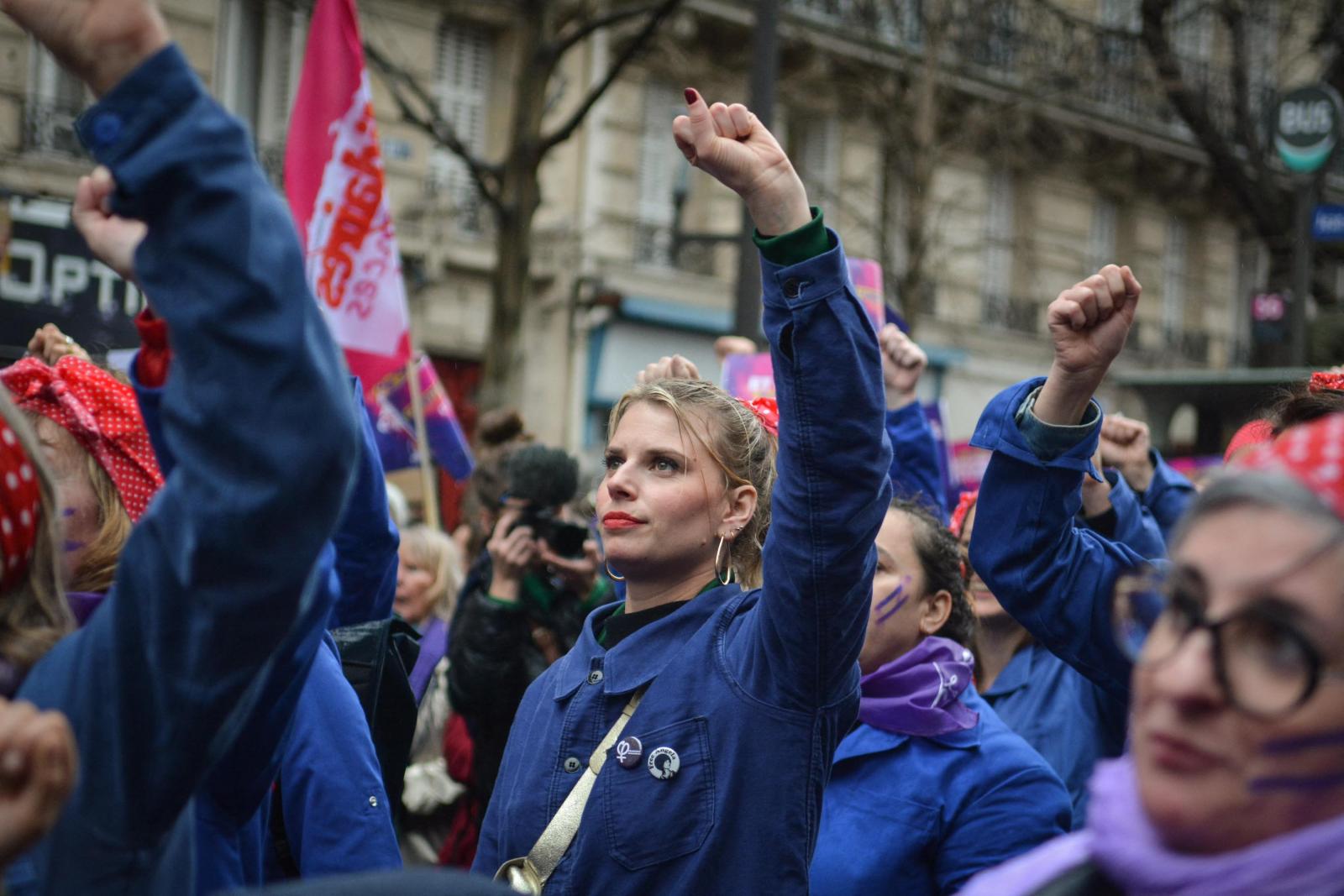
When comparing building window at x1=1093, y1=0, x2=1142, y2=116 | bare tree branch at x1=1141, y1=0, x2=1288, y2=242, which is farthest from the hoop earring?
building window at x1=1093, y1=0, x2=1142, y2=116

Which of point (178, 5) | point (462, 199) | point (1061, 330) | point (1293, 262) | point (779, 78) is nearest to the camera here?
point (1061, 330)

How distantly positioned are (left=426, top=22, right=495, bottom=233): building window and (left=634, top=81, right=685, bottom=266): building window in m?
1.88

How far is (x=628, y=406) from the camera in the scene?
2938 millimetres

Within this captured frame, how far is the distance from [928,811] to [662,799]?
0.71 meters

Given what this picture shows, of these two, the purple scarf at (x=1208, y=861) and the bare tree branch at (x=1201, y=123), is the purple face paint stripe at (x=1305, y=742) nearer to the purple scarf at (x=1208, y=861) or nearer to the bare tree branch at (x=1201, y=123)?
the purple scarf at (x=1208, y=861)

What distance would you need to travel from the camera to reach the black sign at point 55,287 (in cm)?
612

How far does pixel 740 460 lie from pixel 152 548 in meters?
1.54

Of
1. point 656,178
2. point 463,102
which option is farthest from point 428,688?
point 656,178

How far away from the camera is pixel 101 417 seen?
2.36 m

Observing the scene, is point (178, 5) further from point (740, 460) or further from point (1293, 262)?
point (740, 460)

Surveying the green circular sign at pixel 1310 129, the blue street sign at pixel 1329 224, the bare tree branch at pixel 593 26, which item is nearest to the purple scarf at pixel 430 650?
the bare tree branch at pixel 593 26

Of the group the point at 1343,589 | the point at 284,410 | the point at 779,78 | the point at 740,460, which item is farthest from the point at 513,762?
the point at 779,78

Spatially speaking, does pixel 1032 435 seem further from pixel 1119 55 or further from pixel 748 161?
pixel 1119 55

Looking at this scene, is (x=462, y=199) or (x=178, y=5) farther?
(x=462, y=199)
